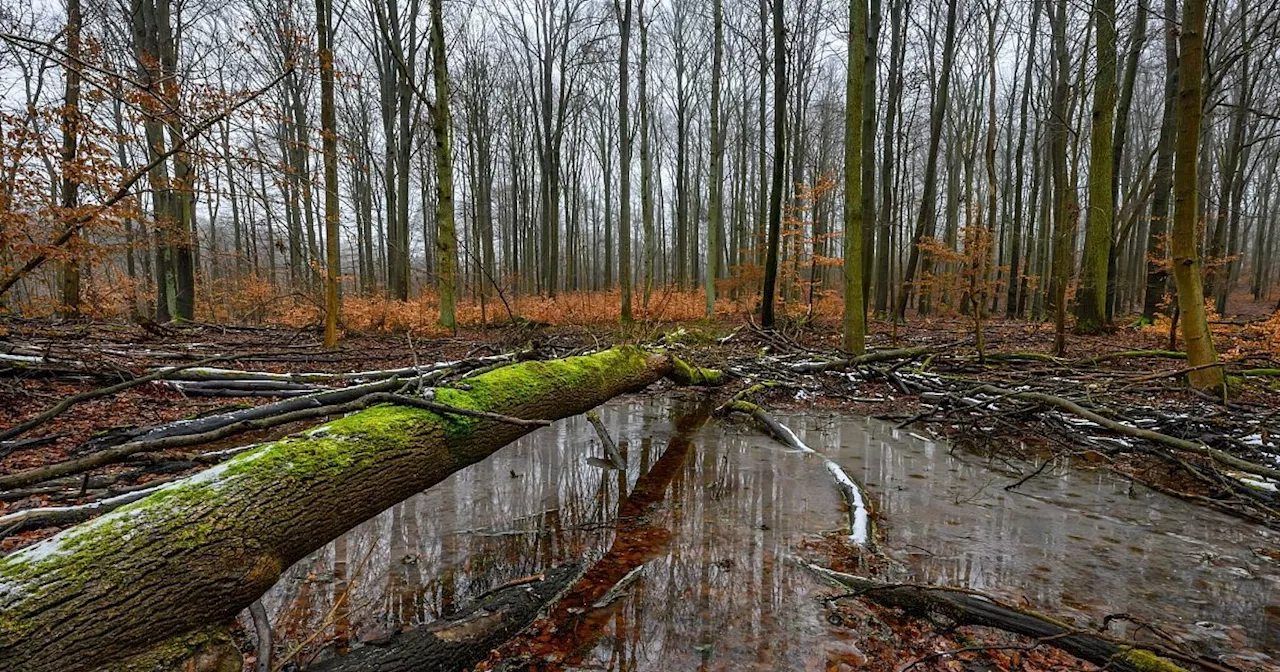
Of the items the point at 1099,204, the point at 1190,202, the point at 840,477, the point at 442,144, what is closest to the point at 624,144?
the point at 442,144

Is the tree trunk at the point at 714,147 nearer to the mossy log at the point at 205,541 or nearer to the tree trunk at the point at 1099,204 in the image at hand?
the tree trunk at the point at 1099,204

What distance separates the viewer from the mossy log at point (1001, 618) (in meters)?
1.99

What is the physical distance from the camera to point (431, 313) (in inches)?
630

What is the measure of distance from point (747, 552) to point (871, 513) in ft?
3.81

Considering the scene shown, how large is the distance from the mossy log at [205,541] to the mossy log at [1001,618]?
248cm

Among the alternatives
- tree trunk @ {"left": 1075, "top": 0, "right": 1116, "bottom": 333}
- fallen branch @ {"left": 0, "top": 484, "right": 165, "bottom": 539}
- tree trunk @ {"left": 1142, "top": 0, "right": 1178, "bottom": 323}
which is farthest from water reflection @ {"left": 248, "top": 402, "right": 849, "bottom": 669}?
tree trunk @ {"left": 1142, "top": 0, "right": 1178, "bottom": 323}

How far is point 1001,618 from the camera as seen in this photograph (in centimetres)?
235

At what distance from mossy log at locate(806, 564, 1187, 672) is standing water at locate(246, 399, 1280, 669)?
31 cm

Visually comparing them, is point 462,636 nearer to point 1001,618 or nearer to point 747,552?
point 747,552

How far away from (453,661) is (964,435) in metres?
5.98

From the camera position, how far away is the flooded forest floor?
2.44 meters

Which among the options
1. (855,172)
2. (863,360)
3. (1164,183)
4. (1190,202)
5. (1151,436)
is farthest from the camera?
(1164,183)

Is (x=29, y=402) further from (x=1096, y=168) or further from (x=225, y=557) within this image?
(x=1096, y=168)

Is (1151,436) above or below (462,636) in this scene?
above
